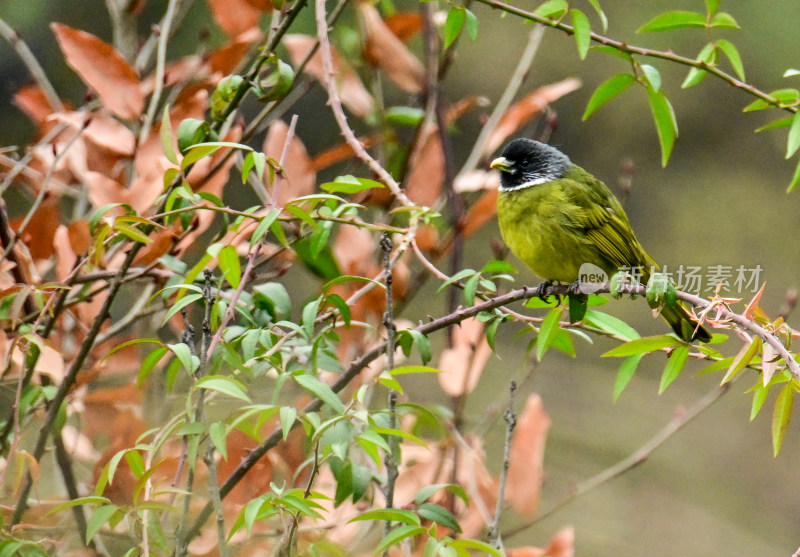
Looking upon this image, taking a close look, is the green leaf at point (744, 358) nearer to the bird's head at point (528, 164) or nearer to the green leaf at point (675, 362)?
the green leaf at point (675, 362)

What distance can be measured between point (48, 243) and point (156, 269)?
0.35m

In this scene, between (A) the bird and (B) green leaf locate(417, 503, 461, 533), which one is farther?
(A) the bird

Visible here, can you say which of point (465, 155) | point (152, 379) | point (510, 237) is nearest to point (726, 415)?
point (465, 155)

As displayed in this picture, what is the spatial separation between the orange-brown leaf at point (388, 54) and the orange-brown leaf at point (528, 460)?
846mm

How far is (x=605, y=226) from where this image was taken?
231 centimetres

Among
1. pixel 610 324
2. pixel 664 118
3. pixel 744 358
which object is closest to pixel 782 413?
pixel 744 358

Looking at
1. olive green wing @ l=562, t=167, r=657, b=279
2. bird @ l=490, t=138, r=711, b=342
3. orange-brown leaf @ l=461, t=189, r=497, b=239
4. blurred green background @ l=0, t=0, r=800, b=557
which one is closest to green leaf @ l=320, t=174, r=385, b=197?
orange-brown leaf @ l=461, t=189, r=497, b=239

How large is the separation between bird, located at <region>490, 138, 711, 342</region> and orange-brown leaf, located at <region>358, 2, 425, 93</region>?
379 mm

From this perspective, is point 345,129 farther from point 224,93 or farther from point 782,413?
point 782,413

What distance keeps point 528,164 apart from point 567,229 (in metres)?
0.36

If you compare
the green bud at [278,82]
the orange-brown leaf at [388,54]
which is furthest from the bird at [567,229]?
the green bud at [278,82]

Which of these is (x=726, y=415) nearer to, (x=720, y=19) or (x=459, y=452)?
(x=459, y=452)

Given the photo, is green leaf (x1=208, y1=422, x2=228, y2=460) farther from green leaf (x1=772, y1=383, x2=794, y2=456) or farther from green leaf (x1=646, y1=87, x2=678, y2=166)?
green leaf (x1=646, y1=87, x2=678, y2=166)

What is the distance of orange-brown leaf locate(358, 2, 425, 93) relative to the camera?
6.96 ft
